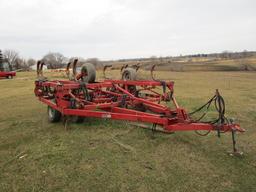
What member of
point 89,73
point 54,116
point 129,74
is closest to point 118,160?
point 54,116

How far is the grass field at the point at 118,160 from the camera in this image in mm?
3484

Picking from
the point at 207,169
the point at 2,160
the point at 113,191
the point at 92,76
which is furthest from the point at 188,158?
the point at 92,76

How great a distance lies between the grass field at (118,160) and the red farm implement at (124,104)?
39 centimetres

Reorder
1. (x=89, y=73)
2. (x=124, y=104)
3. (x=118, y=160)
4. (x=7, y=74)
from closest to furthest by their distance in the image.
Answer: (x=118, y=160) → (x=124, y=104) → (x=89, y=73) → (x=7, y=74)

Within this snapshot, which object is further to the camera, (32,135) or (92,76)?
(92,76)

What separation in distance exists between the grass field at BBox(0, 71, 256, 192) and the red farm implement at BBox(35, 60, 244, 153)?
395mm

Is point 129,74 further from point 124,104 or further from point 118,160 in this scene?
point 118,160

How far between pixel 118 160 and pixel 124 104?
2067 millimetres

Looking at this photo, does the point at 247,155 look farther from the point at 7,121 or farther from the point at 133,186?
the point at 7,121

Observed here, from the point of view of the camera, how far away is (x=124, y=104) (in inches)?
240

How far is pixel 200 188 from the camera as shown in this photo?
3342 mm

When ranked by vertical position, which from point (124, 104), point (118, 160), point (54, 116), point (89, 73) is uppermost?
point (89, 73)

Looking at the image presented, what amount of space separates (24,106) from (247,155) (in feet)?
27.5

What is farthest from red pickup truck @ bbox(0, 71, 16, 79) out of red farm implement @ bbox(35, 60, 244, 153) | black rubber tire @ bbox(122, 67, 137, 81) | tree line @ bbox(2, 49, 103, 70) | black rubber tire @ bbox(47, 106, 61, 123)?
black rubber tire @ bbox(122, 67, 137, 81)
